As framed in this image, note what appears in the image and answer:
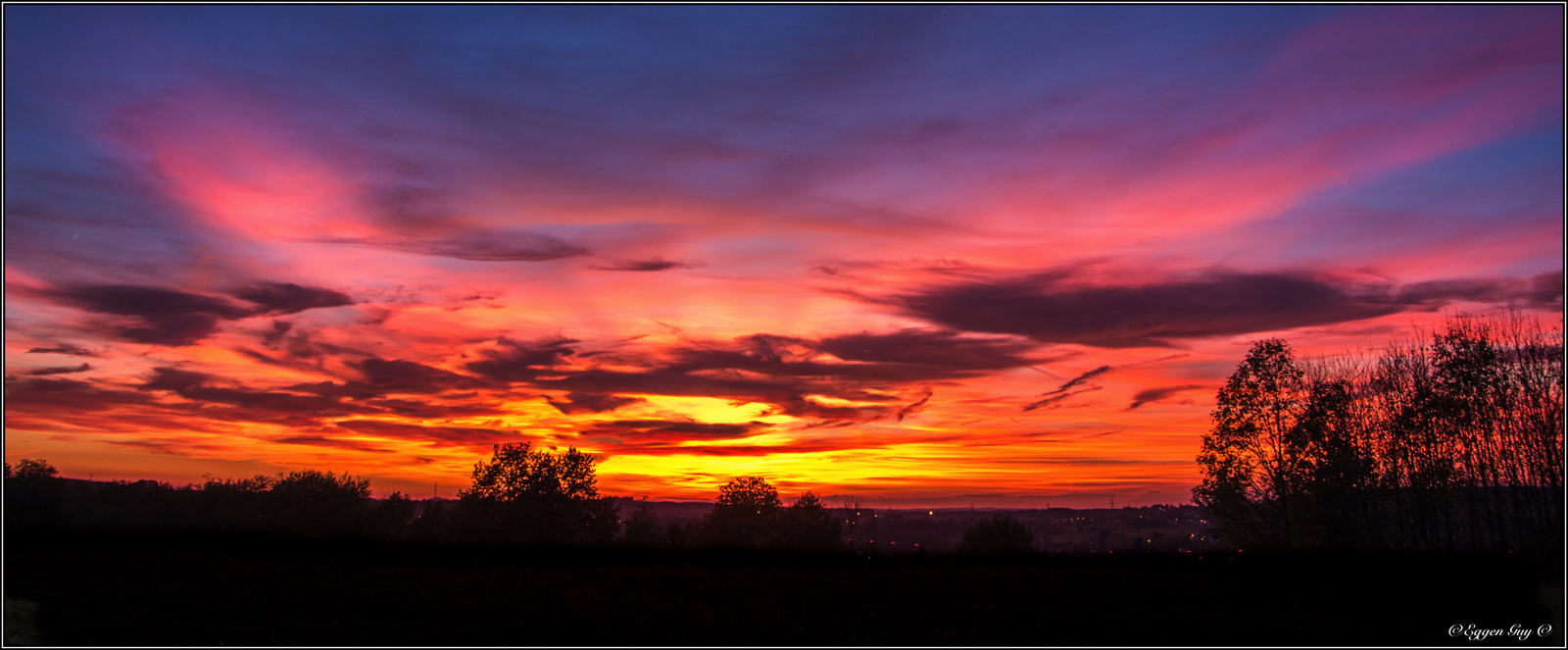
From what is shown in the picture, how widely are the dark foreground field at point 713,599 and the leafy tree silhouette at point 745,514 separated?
3586 inches

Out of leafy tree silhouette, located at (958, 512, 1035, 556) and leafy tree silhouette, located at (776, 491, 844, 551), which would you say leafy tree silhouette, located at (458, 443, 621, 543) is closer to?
leafy tree silhouette, located at (776, 491, 844, 551)

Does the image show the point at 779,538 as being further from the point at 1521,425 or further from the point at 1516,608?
the point at 1516,608

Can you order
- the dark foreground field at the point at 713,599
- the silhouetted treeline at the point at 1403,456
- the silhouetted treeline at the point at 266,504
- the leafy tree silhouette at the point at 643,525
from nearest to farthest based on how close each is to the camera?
the dark foreground field at the point at 713,599
the silhouetted treeline at the point at 1403,456
the silhouetted treeline at the point at 266,504
the leafy tree silhouette at the point at 643,525

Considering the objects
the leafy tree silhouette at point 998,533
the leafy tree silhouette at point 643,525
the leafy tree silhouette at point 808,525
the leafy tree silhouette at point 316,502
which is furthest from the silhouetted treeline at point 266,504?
the leafy tree silhouette at point 998,533

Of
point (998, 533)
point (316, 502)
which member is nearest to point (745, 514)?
point (998, 533)

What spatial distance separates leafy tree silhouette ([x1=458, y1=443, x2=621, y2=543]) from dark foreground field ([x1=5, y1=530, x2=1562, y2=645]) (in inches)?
A: 2397

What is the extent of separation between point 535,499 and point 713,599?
7801 cm

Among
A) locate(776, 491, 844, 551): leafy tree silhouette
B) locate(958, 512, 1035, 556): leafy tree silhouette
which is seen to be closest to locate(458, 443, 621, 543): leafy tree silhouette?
locate(776, 491, 844, 551): leafy tree silhouette

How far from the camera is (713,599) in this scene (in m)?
31.4

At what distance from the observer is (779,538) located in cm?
13500

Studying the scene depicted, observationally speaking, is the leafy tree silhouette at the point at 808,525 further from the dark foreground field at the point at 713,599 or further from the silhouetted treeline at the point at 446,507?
the dark foreground field at the point at 713,599

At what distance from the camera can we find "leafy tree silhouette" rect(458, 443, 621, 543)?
101m

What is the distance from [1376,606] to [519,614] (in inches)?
1219

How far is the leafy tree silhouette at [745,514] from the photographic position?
131 meters
